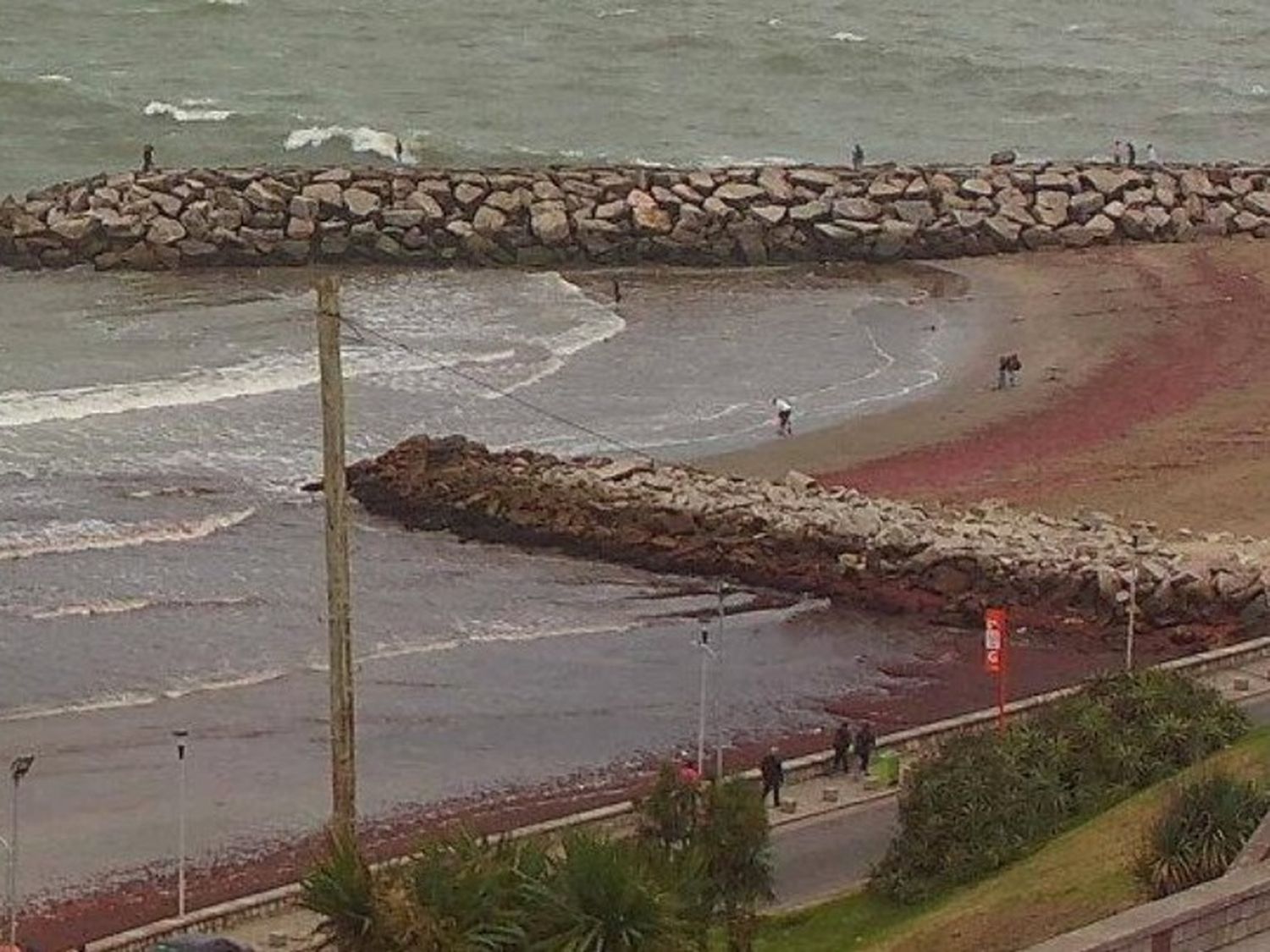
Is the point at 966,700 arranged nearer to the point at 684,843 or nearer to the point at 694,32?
the point at 684,843

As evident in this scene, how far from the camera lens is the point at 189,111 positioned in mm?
74062

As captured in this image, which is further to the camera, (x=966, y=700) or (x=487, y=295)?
(x=487, y=295)

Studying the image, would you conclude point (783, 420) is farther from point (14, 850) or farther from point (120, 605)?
point (14, 850)

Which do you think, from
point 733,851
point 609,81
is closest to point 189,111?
point 609,81

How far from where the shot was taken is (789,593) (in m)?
33.6

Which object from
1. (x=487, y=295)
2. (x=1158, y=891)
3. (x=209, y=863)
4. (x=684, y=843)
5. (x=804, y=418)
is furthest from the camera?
(x=487, y=295)

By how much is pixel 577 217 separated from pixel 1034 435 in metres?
17.9

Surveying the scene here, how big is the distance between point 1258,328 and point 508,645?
2208 centimetres

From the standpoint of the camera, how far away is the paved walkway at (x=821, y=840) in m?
21.6

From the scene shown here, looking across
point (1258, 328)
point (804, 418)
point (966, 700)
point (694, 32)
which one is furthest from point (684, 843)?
point (694, 32)

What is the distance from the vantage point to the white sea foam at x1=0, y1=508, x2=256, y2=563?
3550 centimetres

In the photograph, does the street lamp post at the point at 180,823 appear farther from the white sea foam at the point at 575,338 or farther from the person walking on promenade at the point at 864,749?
the white sea foam at the point at 575,338

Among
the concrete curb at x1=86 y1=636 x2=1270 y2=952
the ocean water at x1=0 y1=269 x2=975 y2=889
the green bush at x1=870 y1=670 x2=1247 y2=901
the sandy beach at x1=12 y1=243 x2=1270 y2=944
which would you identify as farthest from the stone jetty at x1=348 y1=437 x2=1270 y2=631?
the green bush at x1=870 y1=670 x2=1247 y2=901

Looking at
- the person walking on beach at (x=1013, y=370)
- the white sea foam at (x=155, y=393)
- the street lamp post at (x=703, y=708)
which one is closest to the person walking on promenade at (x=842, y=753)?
the street lamp post at (x=703, y=708)
